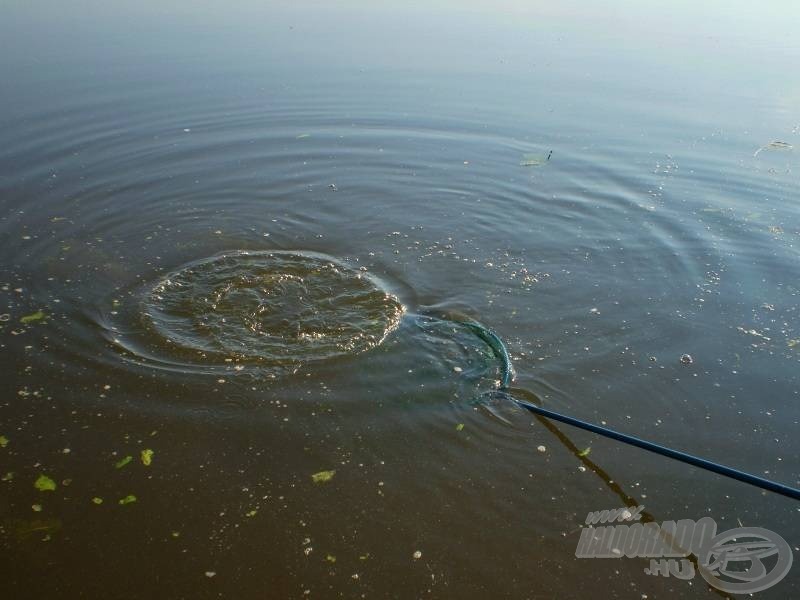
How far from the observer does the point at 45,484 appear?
4.21 meters

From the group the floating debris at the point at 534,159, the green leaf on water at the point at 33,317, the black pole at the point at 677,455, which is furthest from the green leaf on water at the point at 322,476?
the floating debris at the point at 534,159

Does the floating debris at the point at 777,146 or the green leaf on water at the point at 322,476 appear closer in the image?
the green leaf on water at the point at 322,476

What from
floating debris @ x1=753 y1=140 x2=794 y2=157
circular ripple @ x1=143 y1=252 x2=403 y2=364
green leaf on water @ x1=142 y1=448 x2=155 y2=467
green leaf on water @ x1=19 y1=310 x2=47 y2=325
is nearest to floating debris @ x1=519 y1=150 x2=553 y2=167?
floating debris @ x1=753 y1=140 x2=794 y2=157

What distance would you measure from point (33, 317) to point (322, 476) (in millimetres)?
3381

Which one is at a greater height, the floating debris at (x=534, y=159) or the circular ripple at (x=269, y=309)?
the floating debris at (x=534, y=159)

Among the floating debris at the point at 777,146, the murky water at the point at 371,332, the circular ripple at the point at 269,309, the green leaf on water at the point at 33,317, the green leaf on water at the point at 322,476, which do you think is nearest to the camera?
the murky water at the point at 371,332

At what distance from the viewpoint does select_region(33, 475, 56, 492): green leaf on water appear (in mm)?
4180

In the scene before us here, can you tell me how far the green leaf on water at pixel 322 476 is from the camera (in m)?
4.36

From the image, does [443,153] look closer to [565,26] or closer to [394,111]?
[394,111]

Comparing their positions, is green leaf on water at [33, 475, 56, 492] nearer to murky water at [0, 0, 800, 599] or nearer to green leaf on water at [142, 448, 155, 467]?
murky water at [0, 0, 800, 599]

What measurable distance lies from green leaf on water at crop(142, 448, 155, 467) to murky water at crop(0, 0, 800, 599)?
33 mm

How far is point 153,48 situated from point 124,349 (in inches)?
489

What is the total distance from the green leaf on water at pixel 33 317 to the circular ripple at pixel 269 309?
926 millimetres

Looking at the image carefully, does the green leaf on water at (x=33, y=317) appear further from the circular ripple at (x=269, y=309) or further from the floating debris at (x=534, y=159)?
the floating debris at (x=534, y=159)
